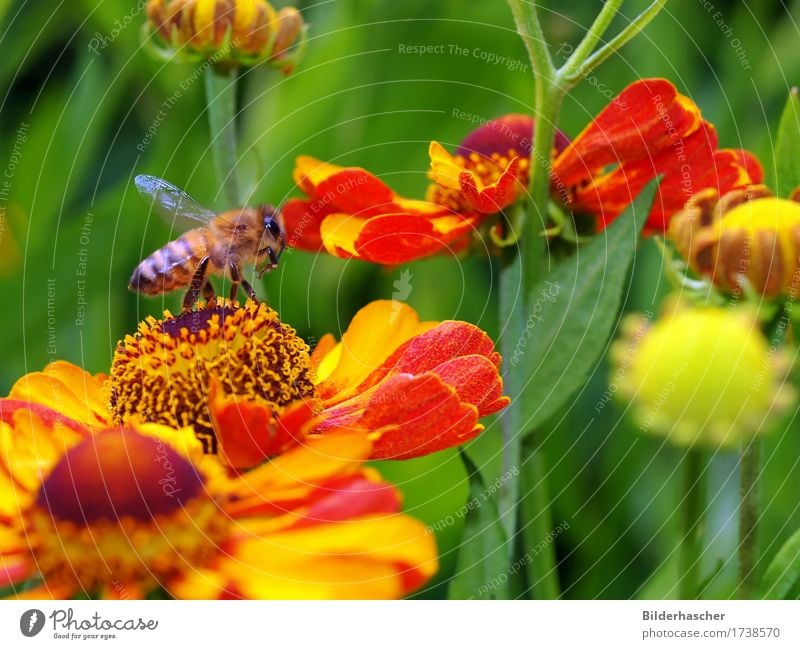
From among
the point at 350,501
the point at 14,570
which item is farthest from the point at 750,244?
the point at 14,570

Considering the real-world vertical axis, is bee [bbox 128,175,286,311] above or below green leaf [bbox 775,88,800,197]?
below

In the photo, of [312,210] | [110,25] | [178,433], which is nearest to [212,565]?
[178,433]

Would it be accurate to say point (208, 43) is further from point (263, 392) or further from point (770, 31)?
point (770, 31)

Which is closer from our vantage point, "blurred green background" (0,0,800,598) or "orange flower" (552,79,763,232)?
"orange flower" (552,79,763,232)

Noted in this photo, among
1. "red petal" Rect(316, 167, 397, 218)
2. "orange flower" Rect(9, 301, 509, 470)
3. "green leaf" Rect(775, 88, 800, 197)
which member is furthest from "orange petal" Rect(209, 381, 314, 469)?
"green leaf" Rect(775, 88, 800, 197)
